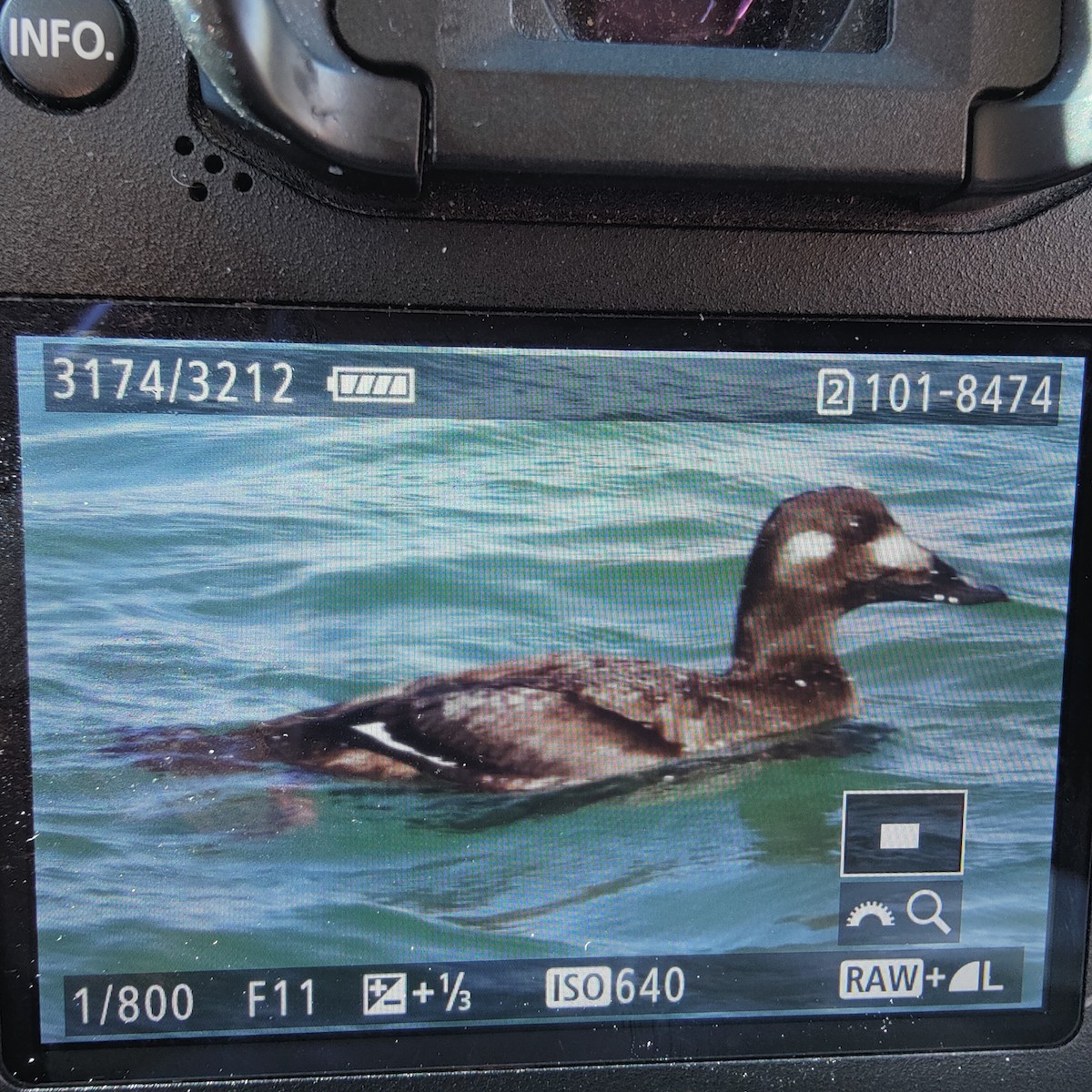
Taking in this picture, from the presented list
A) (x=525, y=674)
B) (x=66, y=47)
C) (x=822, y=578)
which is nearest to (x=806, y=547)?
(x=822, y=578)

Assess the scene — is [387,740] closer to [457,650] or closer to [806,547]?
[457,650]

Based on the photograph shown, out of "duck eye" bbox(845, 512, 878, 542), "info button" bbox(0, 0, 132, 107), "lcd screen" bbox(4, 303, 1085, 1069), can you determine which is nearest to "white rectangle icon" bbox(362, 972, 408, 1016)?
"lcd screen" bbox(4, 303, 1085, 1069)

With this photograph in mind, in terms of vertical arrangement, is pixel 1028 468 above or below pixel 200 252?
below

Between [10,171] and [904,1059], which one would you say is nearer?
[10,171]

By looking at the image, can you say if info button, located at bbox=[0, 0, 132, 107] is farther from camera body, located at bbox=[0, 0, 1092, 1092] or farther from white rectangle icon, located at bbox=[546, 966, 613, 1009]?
A: white rectangle icon, located at bbox=[546, 966, 613, 1009]

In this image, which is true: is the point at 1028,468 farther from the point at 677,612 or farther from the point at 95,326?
the point at 95,326

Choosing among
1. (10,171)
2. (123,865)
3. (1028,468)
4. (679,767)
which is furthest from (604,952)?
(10,171)
